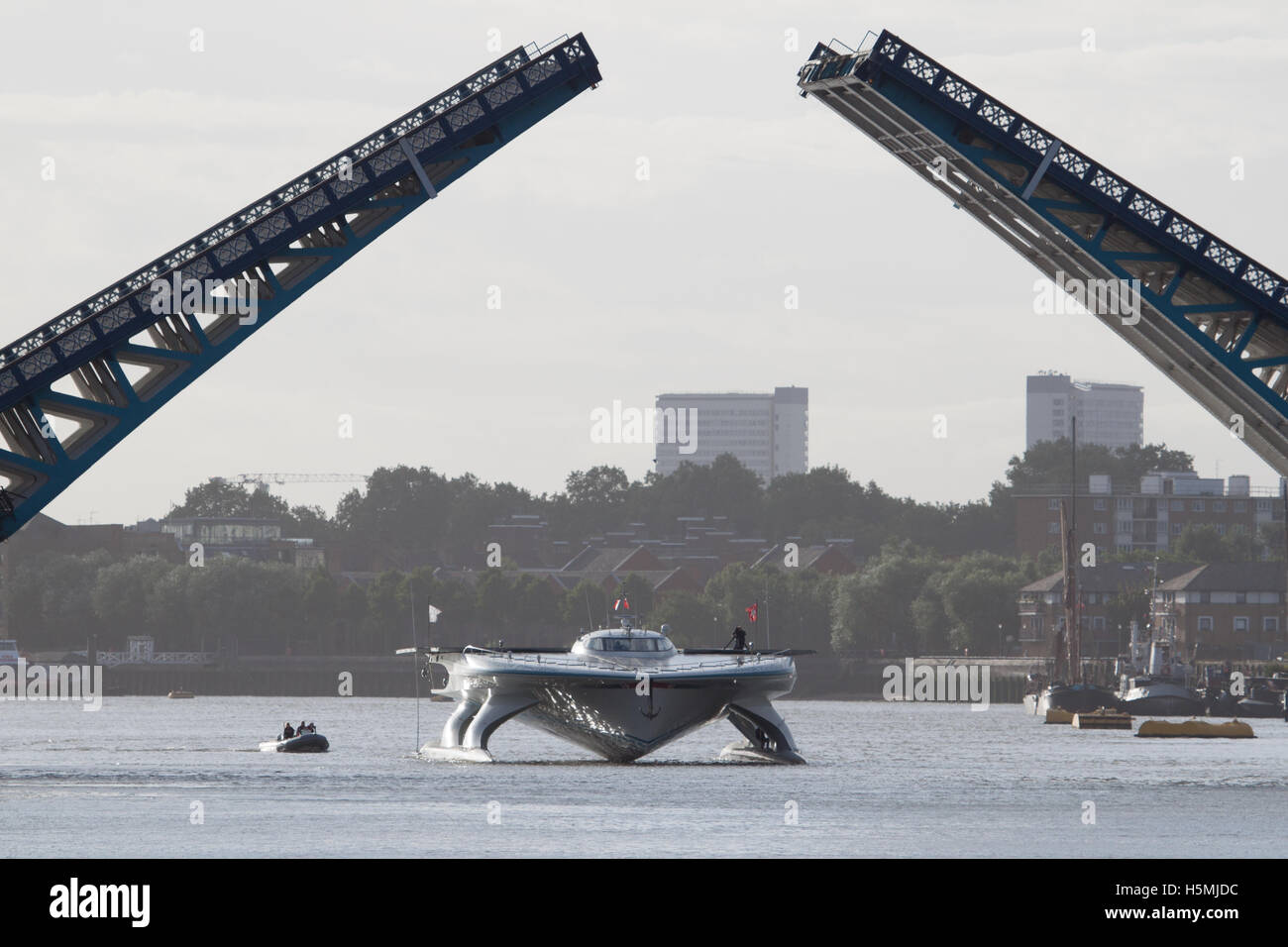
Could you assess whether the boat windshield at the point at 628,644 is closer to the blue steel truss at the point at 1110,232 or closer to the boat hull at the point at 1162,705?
the blue steel truss at the point at 1110,232

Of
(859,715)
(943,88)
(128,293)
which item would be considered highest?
(943,88)

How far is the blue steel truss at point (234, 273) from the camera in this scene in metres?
40.2

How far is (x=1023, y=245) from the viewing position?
44750 millimetres

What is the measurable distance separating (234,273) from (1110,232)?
1636cm

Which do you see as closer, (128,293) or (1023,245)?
(128,293)

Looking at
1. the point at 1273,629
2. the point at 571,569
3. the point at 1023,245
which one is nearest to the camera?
the point at 1023,245

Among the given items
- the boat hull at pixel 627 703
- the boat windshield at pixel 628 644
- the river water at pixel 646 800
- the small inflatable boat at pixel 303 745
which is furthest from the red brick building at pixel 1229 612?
the boat windshield at pixel 628 644

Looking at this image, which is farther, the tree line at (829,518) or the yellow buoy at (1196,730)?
the tree line at (829,518)

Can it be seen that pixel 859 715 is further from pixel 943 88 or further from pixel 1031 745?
pixel 943 88

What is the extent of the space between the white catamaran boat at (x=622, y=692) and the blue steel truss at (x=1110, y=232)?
11715mm

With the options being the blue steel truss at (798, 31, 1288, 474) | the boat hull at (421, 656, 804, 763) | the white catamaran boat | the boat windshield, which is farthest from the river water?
the blue steel truss at (798, 31, 1288, 474)

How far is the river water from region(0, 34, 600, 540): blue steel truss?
262 inches
